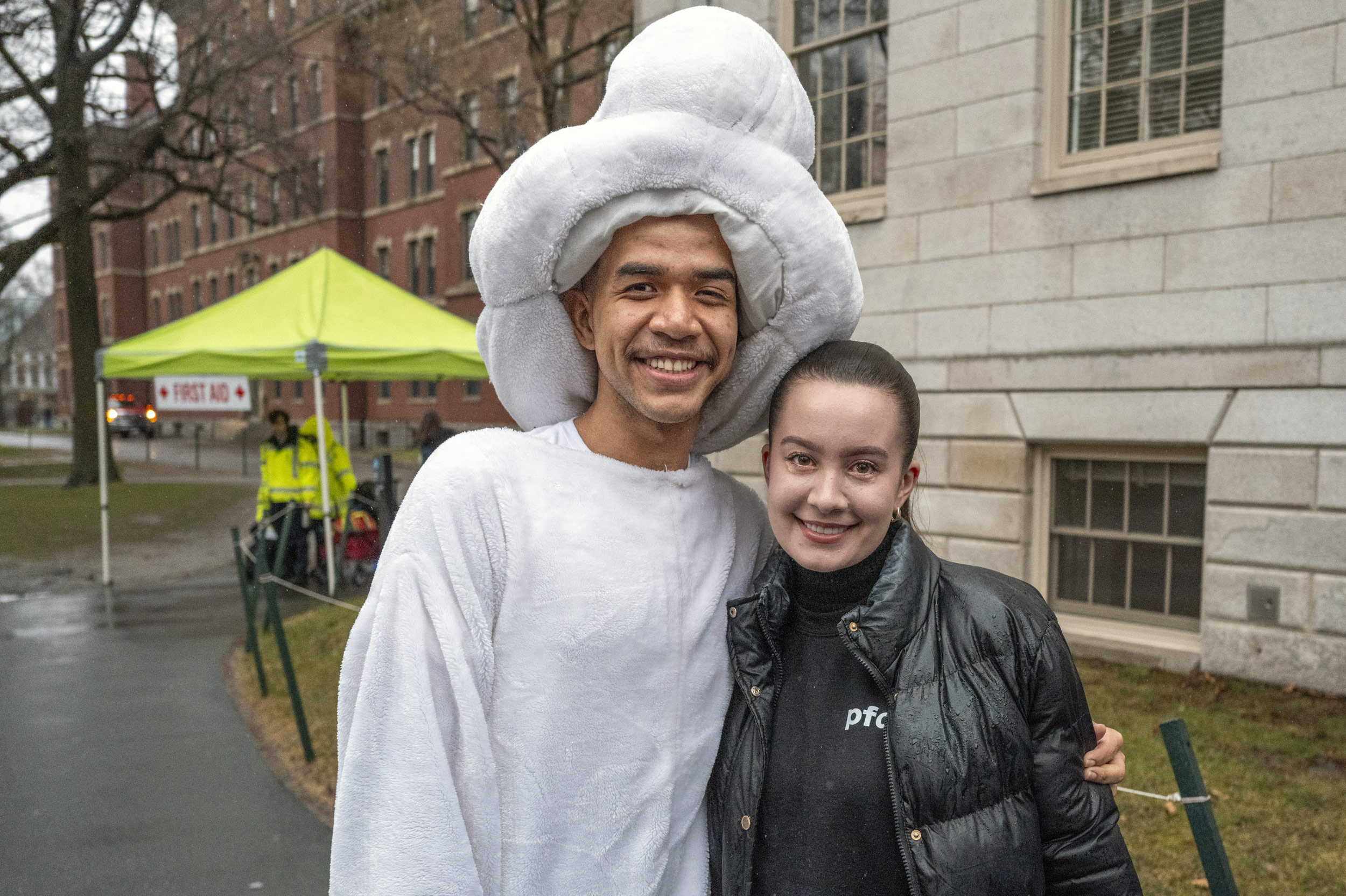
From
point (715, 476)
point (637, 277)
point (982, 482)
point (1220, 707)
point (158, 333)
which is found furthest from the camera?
point (158, 333)

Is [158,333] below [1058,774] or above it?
above

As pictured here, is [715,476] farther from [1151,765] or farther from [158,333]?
[158,333]

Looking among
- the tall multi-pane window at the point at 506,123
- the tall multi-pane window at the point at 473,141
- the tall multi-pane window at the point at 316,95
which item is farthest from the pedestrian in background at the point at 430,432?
the tall multi-pane window at the point at 316,95

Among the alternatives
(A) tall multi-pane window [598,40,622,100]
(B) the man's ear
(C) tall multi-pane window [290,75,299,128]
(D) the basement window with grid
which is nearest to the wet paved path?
(B) the man's ear

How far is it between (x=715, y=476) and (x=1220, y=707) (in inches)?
199

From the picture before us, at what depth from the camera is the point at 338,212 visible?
36.1 metres

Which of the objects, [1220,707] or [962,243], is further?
[962,243]

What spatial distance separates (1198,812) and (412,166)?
34643mm

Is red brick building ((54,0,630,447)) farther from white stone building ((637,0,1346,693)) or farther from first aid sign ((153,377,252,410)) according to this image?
white stone building ((637,0,1346,693))

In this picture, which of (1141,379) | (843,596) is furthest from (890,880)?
Result: (1141,379)

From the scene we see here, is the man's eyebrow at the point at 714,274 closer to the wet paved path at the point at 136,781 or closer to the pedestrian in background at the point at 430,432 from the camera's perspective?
the wet paved path at the point at 136,781

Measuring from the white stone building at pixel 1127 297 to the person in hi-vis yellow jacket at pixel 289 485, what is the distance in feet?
20.6

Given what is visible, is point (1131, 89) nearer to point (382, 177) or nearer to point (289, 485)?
point (289, 485)

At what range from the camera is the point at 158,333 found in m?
10.1
